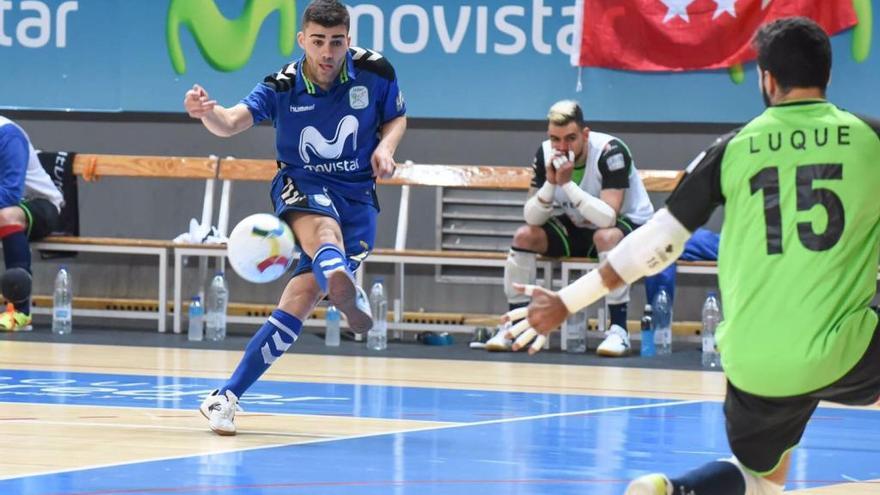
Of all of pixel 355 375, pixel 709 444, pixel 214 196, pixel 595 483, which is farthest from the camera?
pixel 214 196

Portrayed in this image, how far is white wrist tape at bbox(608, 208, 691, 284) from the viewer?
3320mm

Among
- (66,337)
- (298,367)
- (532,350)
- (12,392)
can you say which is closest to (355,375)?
(298,367)

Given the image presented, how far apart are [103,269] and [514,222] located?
325 cm

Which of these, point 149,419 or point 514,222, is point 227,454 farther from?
point 514,222

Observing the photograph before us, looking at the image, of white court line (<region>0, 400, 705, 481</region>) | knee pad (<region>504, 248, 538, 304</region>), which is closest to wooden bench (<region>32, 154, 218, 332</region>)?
knee pad (<region>504, 248, 538, 304</region>)

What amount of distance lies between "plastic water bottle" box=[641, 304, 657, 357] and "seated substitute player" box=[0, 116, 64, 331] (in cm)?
407

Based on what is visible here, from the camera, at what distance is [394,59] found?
10781mm

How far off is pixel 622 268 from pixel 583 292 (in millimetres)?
100

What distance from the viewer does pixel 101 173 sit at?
1089 centimetres

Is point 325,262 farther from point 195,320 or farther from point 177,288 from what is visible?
point 177,288

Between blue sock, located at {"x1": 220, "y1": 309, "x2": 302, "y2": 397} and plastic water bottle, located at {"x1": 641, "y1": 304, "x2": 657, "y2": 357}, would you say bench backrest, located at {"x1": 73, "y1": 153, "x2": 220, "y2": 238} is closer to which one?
plastic water bottle, located at {"x1": 641, "y1": 304, "x2": 657, "y2": 357}

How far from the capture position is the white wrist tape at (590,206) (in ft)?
29.9

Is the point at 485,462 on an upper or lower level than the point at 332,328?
lower

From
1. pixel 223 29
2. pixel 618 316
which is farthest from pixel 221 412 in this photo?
pixel 223 29
